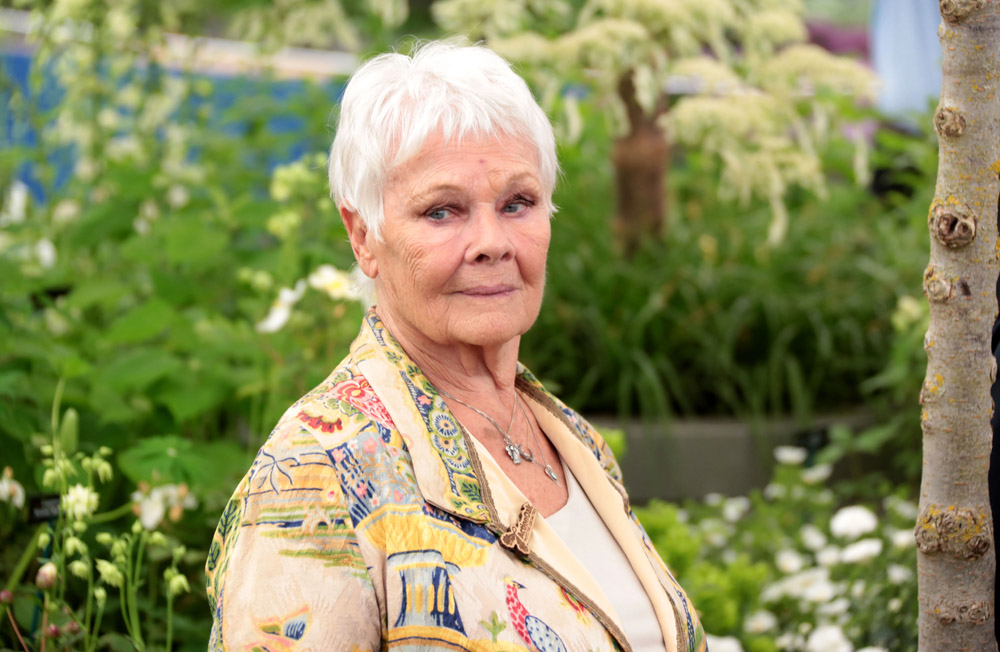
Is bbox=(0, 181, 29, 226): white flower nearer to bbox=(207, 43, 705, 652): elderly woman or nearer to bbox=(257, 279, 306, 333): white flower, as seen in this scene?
bbox=(257, 279, 306, 333): white flower

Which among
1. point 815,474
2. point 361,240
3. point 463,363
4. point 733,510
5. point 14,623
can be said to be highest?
point 361,240

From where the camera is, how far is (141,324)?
8.96 ft

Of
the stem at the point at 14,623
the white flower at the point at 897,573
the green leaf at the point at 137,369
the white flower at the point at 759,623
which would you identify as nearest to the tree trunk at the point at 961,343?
the white flower at the point at 897,573

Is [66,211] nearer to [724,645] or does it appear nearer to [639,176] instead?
[639,176]

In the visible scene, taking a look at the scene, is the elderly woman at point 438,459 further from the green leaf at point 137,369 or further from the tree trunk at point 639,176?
the tree trunk at point 639,176

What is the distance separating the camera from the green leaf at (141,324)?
2.69 metres

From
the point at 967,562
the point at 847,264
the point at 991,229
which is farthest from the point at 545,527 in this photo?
the point at 847,264

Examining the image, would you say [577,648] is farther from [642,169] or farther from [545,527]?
[642,169]

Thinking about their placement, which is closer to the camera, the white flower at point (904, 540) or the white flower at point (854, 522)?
the white flower at point (904, 540)

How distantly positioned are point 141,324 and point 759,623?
1.87 metres

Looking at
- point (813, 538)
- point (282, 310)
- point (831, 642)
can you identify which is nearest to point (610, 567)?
point (831, 642)

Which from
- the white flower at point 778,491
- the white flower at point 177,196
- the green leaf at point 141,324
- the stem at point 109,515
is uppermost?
the white flower at point 177,196

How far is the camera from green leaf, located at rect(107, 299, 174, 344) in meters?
2.69

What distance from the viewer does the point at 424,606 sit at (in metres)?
1.40
